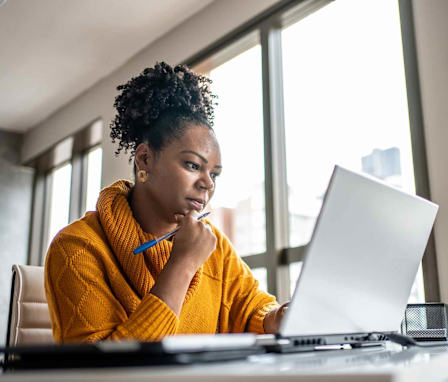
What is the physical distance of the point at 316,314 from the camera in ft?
2.43

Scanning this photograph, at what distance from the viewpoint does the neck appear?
4.55 feet

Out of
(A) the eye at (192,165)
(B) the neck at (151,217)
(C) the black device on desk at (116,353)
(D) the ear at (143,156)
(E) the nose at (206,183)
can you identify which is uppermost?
(D) the ear at (143,156)

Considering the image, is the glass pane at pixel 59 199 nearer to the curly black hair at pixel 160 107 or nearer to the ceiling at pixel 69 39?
the ceiling at pixel 69 39

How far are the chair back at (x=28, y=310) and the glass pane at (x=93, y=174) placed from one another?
8.01 ft

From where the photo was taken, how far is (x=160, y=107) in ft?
4.85

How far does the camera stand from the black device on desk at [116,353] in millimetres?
504

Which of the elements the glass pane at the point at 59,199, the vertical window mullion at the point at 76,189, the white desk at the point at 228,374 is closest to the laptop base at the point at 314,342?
the white desk at the point at 228,374

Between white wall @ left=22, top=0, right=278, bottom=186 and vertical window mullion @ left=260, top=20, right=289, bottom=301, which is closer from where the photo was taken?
vertical window mullion @ left=260, top=20, right=289, bottom=301

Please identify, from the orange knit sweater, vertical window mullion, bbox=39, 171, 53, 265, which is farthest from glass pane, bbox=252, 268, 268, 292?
vertical window mullion, bbox=39, 171, 53, 265

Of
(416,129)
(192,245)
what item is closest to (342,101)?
(416,129)

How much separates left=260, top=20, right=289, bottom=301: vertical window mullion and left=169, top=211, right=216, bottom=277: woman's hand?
141 cm

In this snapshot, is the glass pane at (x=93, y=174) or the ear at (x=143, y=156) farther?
the glass pane at (x=93, y=174)

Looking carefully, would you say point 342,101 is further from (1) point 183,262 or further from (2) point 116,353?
(2) point 116,353

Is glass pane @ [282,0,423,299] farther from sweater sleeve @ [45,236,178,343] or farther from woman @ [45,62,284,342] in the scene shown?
sweater sleeve @ [45,236,178,343]
